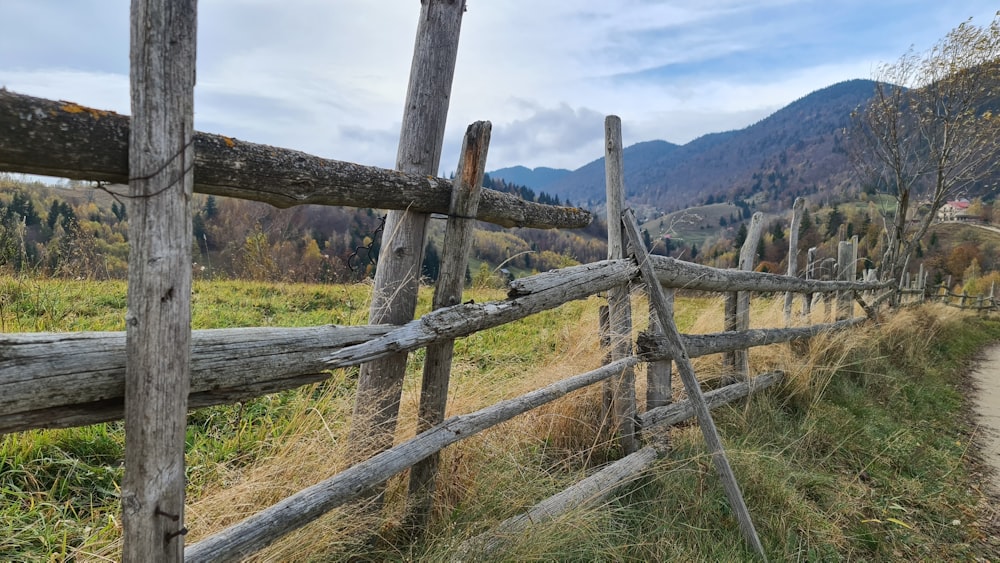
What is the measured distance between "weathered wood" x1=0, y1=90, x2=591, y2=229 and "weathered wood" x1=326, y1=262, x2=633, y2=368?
467 millimetres

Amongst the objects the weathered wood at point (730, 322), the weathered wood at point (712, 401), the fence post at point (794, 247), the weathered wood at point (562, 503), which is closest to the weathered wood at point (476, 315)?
the weathered wood at point (562, 503)

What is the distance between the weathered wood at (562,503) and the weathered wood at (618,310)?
8.1 inches

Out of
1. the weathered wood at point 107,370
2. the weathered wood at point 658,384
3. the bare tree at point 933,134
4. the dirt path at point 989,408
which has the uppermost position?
the bare tree at point 933,134

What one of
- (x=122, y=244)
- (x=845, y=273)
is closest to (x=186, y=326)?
(x=122, y=244)

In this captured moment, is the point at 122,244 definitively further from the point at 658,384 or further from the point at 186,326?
the point at 658,384

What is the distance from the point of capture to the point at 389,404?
2303mm

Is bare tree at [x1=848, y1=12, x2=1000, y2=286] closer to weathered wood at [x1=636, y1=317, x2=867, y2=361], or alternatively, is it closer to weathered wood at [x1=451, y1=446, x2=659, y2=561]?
weathered wood at [x1=636, y1=317, x2=867, y2=361]

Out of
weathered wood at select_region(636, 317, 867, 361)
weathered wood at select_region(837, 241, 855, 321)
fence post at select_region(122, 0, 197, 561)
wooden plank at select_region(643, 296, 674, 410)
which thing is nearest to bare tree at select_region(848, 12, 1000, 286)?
weathered wood at select_region(837, 241, 855, 321)

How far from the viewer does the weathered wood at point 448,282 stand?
2201 millimetres

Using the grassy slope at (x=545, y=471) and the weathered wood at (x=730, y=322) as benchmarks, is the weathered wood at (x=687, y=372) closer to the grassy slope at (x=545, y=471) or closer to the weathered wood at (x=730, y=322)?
the grassy slope at (x=545, y=471)

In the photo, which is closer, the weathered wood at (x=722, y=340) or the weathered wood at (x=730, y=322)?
the weathered wood at (x=722, y=340)

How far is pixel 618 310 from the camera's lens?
3.60m

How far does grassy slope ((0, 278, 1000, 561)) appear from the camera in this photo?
222 cm

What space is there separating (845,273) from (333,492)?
1016 cm
